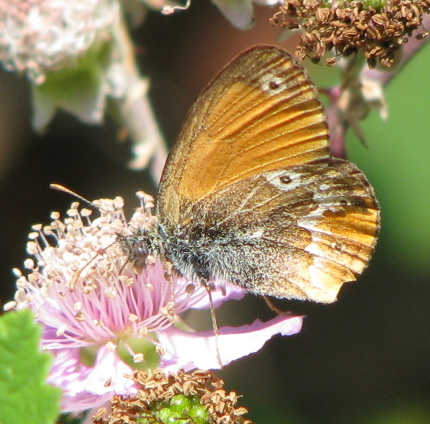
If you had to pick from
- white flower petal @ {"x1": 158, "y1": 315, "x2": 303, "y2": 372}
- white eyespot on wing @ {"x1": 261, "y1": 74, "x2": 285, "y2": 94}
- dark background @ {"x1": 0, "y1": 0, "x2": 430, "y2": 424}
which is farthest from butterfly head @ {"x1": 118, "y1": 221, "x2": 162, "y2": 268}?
dark background @ {"x1": 0, "y1": 0, "x2": 430, "y2": 424}

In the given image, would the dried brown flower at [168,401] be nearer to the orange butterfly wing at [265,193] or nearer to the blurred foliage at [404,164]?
the orange butterfly wing at [265,193]

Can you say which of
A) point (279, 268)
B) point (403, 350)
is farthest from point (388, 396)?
point (279, 268)

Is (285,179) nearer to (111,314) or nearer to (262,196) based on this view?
(262,196)

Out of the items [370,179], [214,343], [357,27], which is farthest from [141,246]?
[370,179]

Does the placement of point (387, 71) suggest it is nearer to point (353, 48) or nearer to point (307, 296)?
point (353, 48)

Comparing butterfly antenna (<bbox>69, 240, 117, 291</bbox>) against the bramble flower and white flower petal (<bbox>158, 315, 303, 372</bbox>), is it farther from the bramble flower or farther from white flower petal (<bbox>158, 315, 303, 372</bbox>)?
white flower petal (<bbox>158, 315, 303, 372</bbox>)

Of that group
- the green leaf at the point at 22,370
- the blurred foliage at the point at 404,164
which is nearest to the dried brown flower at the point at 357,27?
the green leaf at the point at 22,370
